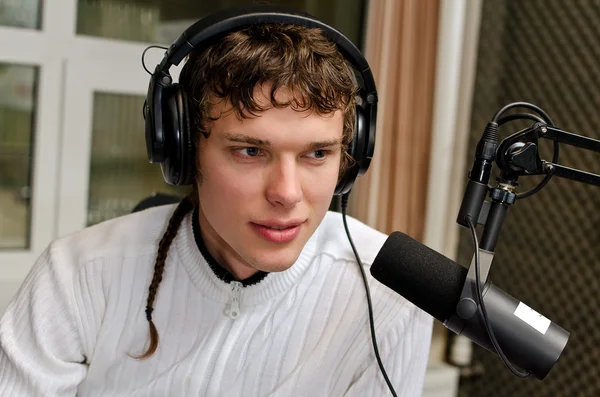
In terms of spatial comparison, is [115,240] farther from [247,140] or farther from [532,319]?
[532,319]

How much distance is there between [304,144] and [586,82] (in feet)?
4.64

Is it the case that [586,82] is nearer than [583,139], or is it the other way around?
[583,139]

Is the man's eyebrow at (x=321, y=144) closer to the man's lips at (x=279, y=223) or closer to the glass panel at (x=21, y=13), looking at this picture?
the man's lips at (x=279, y=223)

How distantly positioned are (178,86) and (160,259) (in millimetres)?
291

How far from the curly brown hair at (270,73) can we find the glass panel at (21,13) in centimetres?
116

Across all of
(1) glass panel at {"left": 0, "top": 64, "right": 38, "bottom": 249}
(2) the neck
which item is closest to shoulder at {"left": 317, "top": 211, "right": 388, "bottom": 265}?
(2) the neck

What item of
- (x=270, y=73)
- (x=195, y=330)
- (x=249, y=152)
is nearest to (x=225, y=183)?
(x=249, y=152)

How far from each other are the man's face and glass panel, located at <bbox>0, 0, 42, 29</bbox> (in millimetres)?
1228

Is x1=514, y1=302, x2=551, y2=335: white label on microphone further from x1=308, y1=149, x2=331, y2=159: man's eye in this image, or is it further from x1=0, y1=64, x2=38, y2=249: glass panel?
x1=0, y1=64, x2=38, y2=249: glass panel

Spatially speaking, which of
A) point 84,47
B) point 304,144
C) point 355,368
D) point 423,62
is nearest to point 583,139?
point 304,144

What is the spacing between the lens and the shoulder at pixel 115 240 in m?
1.08

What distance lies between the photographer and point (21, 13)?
191 cm

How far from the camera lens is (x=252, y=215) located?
883mm

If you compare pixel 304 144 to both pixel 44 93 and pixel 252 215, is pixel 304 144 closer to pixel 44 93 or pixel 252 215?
pixel 252 215
